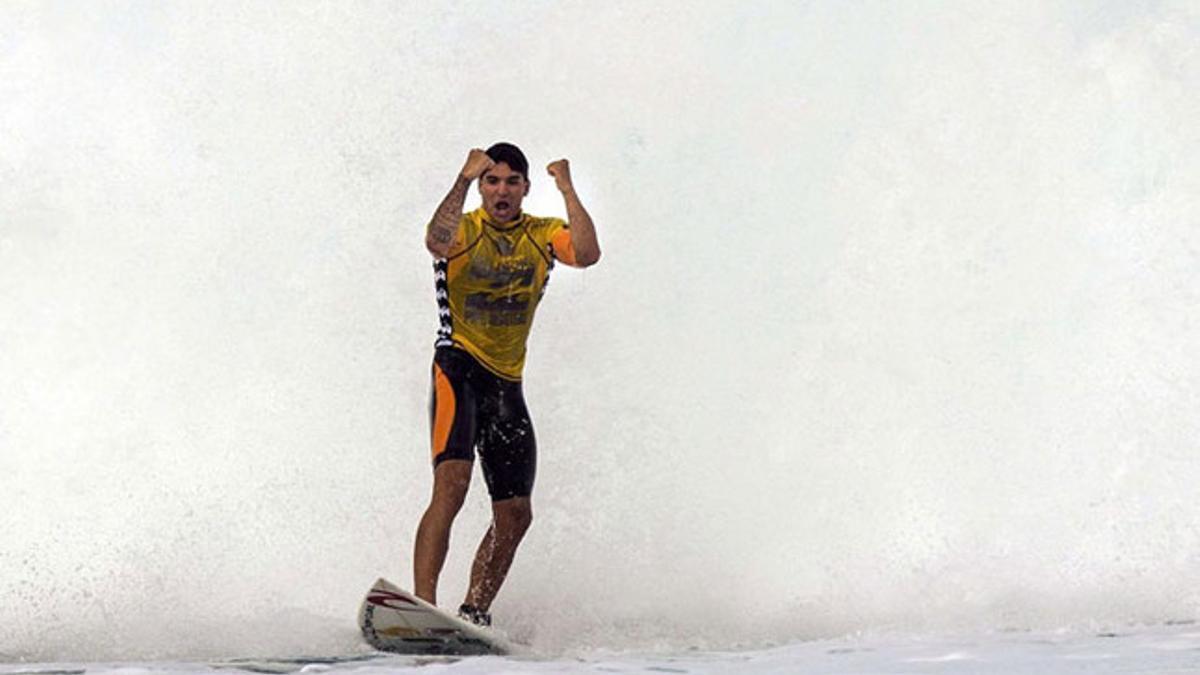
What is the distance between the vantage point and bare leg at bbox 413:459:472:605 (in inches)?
297

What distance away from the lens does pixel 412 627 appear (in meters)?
Result: 7.14

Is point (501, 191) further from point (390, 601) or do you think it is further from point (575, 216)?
point (390, 601)

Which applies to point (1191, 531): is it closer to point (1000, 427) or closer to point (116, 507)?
point (1000, 427)

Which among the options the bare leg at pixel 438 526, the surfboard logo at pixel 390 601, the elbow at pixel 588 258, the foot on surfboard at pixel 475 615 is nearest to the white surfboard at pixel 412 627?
the surfboard logo at pixel 390 601

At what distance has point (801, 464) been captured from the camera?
11820mm

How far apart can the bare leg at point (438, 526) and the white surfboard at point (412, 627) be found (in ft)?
1.11

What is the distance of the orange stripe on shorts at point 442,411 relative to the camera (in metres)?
7.79

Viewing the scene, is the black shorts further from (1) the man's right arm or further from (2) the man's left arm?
(2) the man's left arm

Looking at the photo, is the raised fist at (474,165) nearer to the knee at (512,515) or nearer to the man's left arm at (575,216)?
the man's left arm at (575,216)

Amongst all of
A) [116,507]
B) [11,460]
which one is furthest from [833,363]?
[11,460]

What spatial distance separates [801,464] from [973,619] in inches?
127

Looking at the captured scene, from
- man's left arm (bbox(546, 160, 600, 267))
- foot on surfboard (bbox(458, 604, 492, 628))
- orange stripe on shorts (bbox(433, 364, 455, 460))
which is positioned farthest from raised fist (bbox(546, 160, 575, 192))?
foot on surfboard (bbox(458, 604, 492, 628))

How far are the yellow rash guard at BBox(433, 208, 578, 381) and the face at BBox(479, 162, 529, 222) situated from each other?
6 cm

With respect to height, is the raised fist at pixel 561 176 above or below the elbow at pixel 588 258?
above
